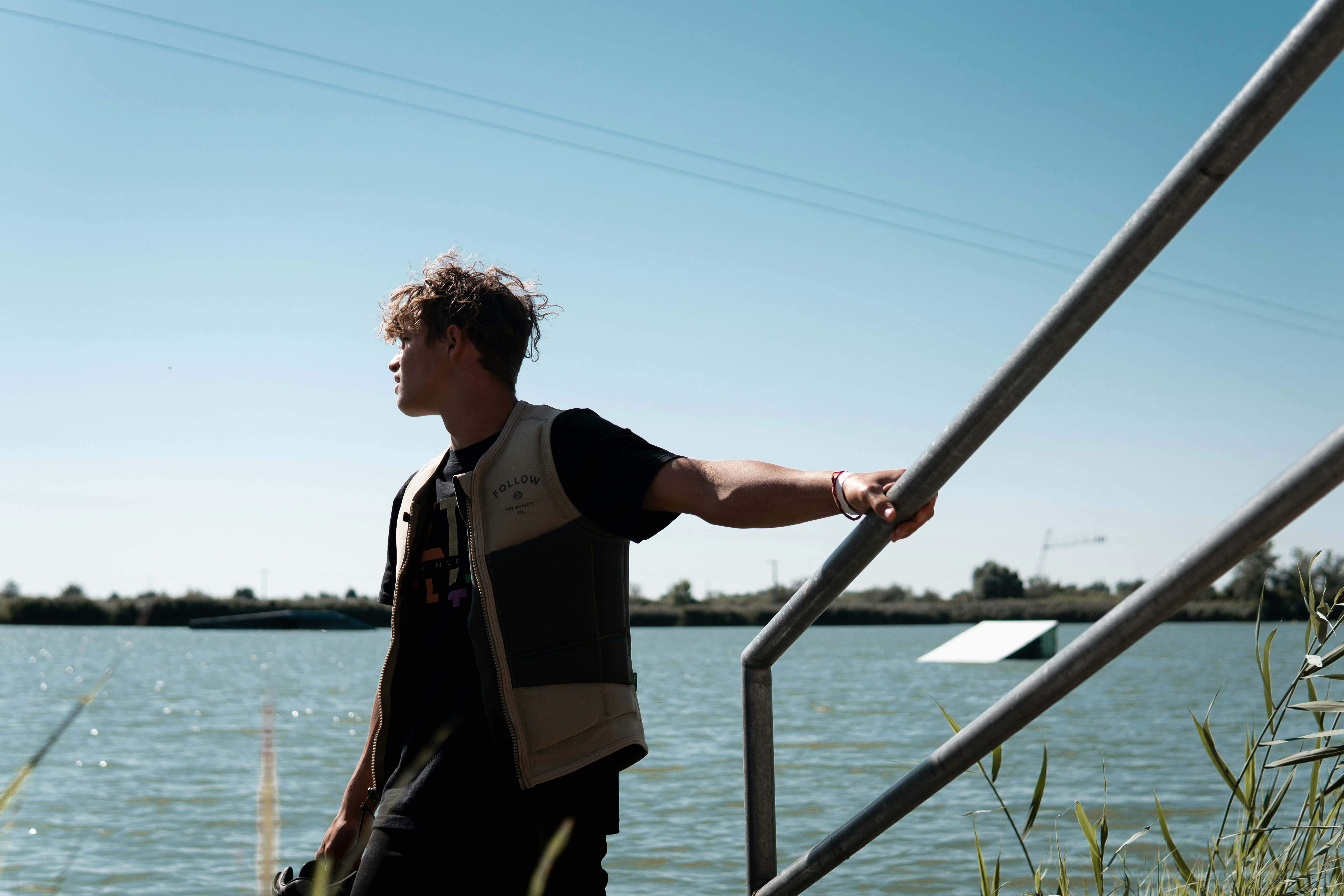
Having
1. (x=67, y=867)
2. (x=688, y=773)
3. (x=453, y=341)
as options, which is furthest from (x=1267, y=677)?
(x=688, y=773)

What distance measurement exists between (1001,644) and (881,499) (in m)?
48.7

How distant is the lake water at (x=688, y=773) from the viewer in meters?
9.12

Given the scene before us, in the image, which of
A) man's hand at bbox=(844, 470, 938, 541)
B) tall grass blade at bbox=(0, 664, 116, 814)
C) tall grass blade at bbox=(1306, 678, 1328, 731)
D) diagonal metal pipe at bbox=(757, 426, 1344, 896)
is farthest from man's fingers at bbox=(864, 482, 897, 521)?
tall grass blade at bbox=(1306, 678, 1328, 731)

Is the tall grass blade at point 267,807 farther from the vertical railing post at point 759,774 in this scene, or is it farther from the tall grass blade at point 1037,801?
the tall grass blade at point 1037,801

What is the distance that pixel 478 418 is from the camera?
240 cm

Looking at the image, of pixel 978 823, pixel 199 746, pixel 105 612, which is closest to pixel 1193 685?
pixel 978 823

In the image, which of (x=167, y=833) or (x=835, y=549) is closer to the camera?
(x=835, y=549)

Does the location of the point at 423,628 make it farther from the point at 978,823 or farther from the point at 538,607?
the point at 978,823

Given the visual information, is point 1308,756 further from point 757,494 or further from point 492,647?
point 492,647

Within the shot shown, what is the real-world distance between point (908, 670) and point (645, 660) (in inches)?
563

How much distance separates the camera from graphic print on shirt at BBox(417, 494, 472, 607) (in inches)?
89.1

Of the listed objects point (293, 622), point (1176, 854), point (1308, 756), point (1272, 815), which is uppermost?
point (1308, 756)

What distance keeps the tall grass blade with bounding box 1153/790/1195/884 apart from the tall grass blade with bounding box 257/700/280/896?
6.34ft

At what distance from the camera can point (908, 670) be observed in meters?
40.6
